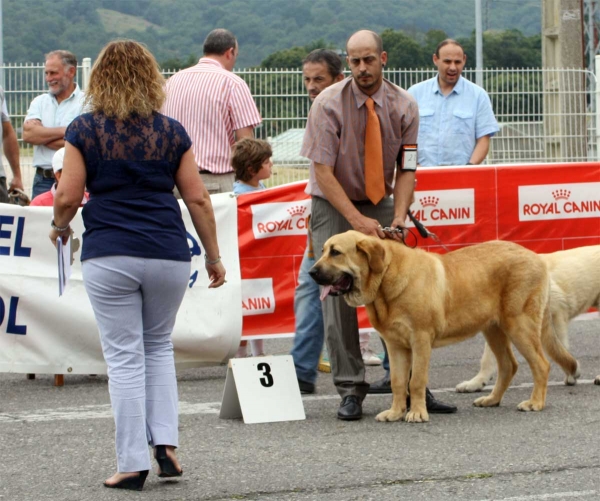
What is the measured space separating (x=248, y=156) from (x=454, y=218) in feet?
6.22

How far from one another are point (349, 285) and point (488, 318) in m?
1.00

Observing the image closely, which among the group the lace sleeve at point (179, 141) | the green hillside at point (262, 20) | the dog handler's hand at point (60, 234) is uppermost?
the green hillside at point (262, 20)

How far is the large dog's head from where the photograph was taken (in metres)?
5.98

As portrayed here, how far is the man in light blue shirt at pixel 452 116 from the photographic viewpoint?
8.82 m

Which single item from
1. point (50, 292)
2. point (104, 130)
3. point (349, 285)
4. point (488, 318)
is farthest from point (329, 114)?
point (50, 292)

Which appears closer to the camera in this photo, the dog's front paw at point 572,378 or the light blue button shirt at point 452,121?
the dog's front paw at point 572,378

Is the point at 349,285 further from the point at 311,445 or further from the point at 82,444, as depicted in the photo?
the point at 82,444

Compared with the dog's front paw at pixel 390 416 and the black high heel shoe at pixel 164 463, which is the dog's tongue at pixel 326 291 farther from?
the black high heel shoe at pixel 164 463

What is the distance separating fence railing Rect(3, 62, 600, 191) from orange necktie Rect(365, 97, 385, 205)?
6.59m

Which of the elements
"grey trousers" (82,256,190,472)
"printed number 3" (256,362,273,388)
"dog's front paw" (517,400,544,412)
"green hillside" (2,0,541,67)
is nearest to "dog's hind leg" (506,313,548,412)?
"dog's front paw" (517,400,544,412)

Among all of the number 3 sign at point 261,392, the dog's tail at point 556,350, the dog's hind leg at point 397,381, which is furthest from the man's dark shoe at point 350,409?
the dog's tail at point 556,350

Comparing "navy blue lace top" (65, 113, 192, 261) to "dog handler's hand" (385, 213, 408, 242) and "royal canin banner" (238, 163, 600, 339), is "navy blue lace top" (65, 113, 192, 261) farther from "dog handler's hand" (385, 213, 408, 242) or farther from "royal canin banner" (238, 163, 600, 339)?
"royal canin banner" (238, 163, 600, 339)

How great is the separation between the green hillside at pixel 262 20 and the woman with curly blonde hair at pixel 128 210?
178 ft

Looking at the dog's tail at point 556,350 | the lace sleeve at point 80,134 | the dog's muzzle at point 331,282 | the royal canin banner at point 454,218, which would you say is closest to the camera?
the lace sleeve at point 80,134
